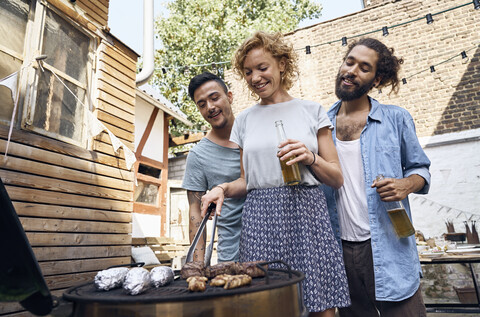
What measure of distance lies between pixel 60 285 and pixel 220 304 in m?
3.97

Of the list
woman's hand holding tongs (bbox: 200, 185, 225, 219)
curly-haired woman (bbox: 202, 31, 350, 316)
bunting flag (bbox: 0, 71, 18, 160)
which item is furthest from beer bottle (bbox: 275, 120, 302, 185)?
bunting flag (bbox: 0, 71, 18, 160)

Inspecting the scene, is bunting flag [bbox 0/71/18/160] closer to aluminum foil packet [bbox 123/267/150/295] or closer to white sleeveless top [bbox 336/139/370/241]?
aluminum foil packet [bbox 123/267/150/295]

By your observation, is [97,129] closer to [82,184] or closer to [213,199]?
[82,184]

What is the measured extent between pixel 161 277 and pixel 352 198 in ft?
4.13

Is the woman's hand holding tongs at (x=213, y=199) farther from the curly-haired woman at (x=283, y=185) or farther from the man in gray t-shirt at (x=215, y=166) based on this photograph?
the man in gray t-shirt at (x=215, y=166)

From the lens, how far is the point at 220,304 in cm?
92

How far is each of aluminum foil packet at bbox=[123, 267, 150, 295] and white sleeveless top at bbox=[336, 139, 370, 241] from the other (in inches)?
49.6

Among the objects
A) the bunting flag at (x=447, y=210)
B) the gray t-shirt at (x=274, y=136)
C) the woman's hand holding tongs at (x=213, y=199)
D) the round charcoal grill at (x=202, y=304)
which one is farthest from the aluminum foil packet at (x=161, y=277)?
the bunting flag at (x=447, y=210)

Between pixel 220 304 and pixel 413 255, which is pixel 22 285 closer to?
pixel 220 304

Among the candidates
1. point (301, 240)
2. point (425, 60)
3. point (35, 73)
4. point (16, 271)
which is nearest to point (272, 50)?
point (301, 240)

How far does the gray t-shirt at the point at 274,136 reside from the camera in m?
1.53

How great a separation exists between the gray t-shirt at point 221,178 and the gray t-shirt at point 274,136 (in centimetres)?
44

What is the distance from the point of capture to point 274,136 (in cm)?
157

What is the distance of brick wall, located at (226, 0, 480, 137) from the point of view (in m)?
7.43
